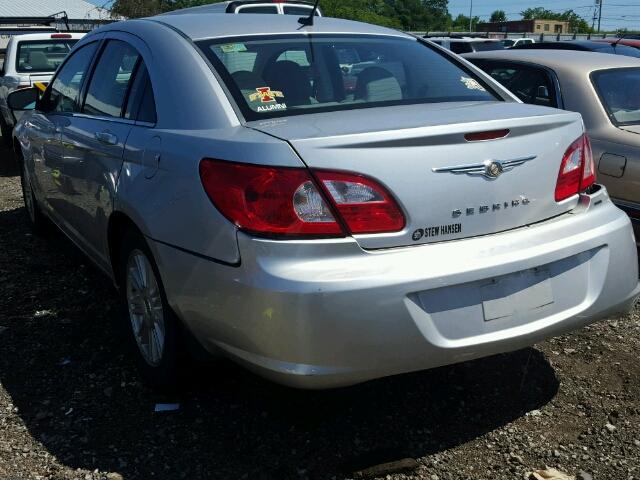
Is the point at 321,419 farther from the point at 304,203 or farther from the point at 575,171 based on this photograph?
the point at 575,171

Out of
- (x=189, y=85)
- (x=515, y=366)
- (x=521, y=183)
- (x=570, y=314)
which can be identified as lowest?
(x=515, y=366)

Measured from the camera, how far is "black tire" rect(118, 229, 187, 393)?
3051 millimetres

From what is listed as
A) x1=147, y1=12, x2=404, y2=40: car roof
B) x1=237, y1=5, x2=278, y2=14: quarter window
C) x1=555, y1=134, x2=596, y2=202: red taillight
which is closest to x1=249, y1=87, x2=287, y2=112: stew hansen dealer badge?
x1=147, y1=12, x2=404, y2=40: car roof

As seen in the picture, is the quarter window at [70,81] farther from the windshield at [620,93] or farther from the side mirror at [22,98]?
the windshield at [620,93]

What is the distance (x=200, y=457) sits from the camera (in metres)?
2.87

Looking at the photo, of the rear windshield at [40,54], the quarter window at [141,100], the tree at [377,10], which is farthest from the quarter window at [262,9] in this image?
the tree at [377,10]

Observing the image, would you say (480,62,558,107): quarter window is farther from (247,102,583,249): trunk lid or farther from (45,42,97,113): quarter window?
(45,42,97,113): quarter window

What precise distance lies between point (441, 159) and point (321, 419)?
4.16ft

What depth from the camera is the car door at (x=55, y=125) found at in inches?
171

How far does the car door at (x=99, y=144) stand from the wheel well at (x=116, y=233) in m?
0.06

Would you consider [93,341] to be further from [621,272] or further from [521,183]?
[621,272]

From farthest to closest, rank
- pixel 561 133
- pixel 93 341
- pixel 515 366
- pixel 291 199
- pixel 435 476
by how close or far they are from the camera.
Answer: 1. pixel 93 341
2. pixel 515 366
3. pixel 561 133
4. pixel 435 476
5. pixel 291 199

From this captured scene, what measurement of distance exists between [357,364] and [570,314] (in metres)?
0.92

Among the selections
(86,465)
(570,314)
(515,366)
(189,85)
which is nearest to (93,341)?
(86,465)
